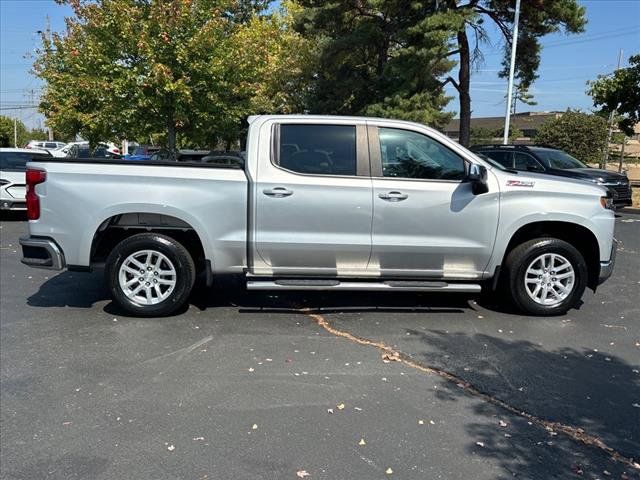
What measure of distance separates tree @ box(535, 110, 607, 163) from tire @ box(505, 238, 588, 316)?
40.3 m

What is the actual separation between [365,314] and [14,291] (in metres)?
4.02

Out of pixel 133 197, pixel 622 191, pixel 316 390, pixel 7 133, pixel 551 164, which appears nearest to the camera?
pixel 316 390

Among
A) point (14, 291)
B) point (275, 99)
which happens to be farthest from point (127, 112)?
point (275, 99)

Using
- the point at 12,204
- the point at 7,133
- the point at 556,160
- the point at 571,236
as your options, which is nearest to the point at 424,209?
the point at 571,236

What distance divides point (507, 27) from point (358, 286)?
2179cm

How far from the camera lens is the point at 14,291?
21.5 feet

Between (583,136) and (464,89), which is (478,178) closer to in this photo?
(464,89)

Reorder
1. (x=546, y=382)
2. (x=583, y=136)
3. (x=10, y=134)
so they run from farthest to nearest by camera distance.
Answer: (x=10, y=134), (x=583, y=136), (x=546, y=382)

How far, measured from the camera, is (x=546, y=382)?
4195 millimetres

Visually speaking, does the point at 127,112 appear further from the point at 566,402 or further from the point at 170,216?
the point at 566,402

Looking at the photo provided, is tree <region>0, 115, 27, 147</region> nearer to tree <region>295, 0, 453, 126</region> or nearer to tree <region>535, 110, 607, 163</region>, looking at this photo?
tree <region>295, 0, 453, 126</region>

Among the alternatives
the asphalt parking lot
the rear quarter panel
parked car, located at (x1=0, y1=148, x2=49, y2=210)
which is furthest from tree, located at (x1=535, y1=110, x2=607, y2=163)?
the rear quarter panel

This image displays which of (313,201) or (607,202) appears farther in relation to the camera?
(607,202)

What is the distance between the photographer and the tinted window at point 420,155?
18.1 feet
